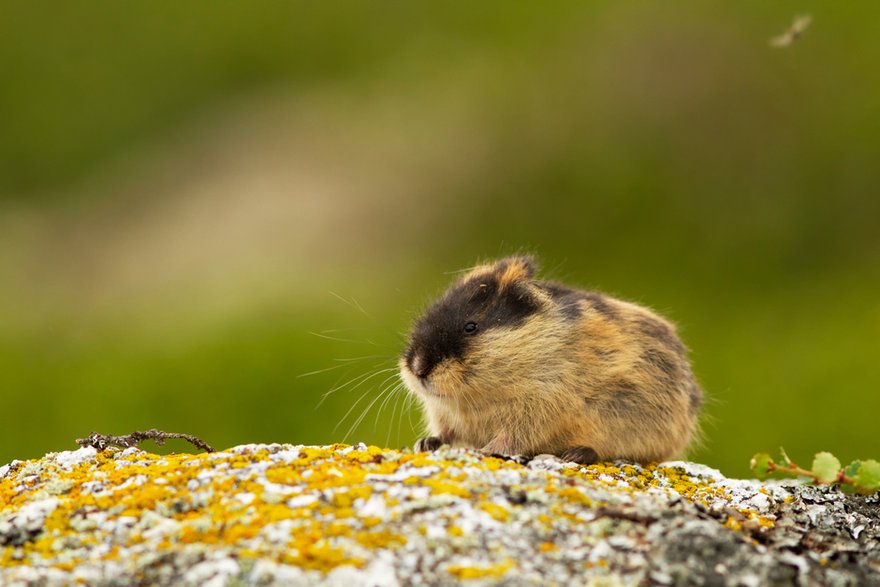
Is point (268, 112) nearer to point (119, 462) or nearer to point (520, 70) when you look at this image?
point (520, 70)

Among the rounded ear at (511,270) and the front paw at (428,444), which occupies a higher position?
the rounded ear at (511,270)

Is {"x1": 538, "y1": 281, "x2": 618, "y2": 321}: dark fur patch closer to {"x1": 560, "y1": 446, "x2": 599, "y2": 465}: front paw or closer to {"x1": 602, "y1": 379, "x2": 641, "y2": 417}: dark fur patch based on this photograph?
{"x1": 602, "y1": 379, "x2": 641, "y2": 417}: dark fur patch

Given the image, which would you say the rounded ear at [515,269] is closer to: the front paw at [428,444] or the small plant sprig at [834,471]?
the front paw at [428,444]

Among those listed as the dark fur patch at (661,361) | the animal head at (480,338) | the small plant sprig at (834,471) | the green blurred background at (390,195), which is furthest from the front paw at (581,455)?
the green blurred background at (390,195)

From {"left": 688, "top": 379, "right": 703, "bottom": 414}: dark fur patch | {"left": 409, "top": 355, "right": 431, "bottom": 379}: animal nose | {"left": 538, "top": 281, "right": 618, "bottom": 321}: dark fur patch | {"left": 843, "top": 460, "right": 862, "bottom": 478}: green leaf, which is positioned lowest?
{"left": 688, "top": 379, "right": 703, "bottom": 414}: dark fur patch

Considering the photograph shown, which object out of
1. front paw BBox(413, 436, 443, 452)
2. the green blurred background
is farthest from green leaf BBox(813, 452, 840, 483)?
the green blurred background

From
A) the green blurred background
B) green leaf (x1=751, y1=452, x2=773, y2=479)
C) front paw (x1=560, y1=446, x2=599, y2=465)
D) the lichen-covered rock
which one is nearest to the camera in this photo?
the lichen-covered rock
